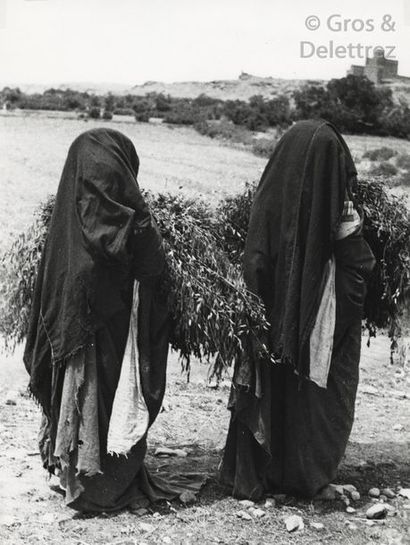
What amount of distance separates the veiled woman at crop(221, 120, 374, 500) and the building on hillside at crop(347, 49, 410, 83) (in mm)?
43538

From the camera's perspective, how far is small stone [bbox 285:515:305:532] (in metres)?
4.42

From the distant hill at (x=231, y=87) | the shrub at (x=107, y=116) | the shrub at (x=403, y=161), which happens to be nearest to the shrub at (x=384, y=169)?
the shrub at (x=403, y=161)

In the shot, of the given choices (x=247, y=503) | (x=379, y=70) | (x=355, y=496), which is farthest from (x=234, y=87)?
(x=247, y=503)

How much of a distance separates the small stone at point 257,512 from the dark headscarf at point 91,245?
144 cm

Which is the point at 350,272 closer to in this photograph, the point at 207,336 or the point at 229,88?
the point at 207,336

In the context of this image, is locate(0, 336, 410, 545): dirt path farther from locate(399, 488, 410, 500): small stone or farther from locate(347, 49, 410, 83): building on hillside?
locate(347, 49, 410, 83): building on hillside

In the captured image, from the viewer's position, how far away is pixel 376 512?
15.2 feet

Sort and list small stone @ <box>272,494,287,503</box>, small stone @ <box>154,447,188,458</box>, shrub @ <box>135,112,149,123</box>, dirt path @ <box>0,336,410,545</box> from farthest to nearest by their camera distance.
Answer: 1. shrub @ <box>135,112,149,123</box>
2. small stone @ <box>154,447,188,458</box>
3. small stone @ <box>272,494,287,503</box>
4. dirt path @ <box>0,336,410,545</box>

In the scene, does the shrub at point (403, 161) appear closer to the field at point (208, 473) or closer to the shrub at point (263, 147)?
the shrub at point (263, 147)

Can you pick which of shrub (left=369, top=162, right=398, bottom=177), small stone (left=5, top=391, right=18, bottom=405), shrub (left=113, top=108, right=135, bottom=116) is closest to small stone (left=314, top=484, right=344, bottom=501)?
small stone (left=5, top=391, right=18, bottom=405)

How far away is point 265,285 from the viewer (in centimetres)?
464

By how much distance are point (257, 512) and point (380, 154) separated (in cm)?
2406

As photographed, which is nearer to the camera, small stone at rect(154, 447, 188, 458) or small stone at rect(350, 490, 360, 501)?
small stone at rect(350, 490, 360, 501)

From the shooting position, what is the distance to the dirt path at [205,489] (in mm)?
4270
